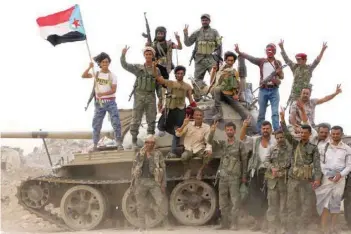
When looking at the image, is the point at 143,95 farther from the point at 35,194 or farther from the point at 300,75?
the point at 35,194

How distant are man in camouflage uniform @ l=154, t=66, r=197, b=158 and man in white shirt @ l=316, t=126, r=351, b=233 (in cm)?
318

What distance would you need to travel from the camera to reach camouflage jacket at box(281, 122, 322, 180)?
1218 centimetres

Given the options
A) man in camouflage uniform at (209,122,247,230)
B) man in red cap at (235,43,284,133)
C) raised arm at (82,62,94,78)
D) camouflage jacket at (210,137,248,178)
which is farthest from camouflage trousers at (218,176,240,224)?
raised arm at (82,62,94,78)

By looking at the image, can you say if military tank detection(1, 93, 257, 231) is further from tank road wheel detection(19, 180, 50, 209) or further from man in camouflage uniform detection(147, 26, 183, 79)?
man in camouflage uniform detection(147, 26, 183, 79)

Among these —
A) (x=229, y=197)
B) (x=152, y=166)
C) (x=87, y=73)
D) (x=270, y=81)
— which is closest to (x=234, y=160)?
(x=229, y=197)

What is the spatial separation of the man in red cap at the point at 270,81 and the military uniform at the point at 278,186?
1557mm

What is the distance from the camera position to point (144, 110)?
1439cm

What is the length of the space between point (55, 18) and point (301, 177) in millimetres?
7337

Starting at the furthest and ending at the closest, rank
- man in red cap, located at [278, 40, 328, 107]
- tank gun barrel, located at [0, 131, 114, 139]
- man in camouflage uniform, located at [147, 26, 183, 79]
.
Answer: tank gun barrel, located at [0, 131, 114, 139] → man in camouflage uniform, located at [147, 26, 183, 79] → man in red cap, located at [278, 40, 328, 107]

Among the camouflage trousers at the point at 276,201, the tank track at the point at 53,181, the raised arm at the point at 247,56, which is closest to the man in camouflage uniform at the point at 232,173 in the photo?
the camouflage trousers at the point at 276,201

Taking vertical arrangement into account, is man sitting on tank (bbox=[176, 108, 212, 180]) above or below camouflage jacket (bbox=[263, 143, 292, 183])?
above

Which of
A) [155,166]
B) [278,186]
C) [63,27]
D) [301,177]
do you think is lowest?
[278,186]

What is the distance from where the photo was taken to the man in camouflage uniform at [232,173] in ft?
43.1

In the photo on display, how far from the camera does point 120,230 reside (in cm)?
1429
